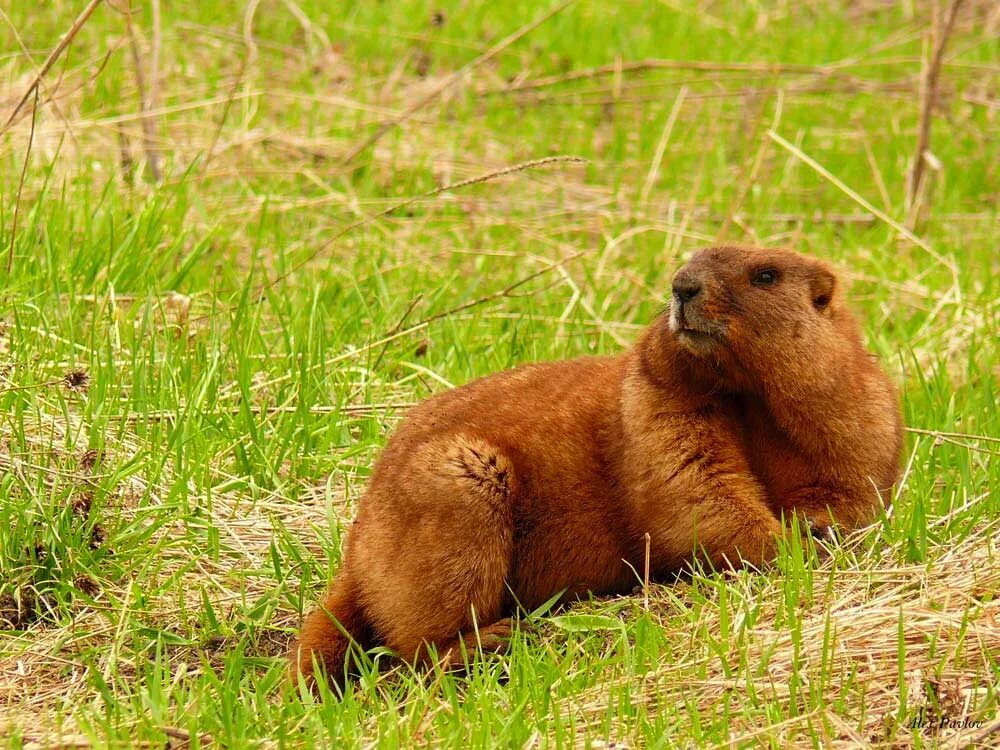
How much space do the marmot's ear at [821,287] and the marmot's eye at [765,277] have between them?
128 millimetres

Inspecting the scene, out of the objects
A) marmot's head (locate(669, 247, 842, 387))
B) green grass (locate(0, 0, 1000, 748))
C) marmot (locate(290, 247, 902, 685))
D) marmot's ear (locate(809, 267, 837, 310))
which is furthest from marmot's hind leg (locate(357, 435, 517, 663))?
marmot's ear (locate(809, 267, 837, 310))

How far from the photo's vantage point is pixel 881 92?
10.7 metres

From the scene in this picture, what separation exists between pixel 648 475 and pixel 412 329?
226 centimetres

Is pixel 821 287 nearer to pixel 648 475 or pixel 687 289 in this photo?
pixel 687 289

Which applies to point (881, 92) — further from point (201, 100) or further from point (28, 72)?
point (28, 72)

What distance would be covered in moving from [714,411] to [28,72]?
613cm

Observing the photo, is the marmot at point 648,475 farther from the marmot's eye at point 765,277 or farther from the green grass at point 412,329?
the green grass at point 412,329

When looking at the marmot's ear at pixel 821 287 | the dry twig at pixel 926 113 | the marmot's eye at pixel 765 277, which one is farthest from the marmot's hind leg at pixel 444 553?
the dry twig at pixel 926 113

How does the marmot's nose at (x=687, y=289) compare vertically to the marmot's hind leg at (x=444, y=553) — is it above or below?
above

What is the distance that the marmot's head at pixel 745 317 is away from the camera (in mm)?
4172

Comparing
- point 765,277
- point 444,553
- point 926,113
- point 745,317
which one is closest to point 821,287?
point 765,277

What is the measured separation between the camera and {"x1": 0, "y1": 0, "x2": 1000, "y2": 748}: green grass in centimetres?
369

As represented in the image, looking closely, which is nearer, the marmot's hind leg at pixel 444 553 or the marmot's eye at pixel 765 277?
the marmot's hind leg at pixel 444 553

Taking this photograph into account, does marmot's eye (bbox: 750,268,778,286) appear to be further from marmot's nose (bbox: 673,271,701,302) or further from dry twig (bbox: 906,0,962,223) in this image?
dry twig (bbox: 906,0,962,223)
